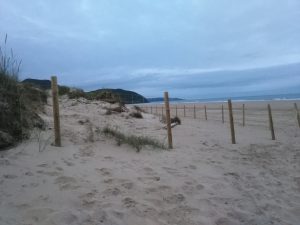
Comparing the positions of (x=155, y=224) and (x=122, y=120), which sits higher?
(x=122, y=120)

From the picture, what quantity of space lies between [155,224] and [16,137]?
3.37m

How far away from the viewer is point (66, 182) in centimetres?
475

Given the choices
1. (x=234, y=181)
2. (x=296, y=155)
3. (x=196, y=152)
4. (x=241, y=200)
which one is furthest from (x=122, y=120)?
(x=241, y=200)

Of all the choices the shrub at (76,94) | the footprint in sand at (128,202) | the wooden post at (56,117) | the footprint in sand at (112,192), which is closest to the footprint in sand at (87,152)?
the wooden post at (56,117)

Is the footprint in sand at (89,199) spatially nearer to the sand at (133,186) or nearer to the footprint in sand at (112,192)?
the sand at (133,186)

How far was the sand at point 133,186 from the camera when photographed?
4004mm

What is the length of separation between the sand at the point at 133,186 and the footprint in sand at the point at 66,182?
1cm

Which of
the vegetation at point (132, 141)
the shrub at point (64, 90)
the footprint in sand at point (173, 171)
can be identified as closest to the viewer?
the footprint in sand at point (173, 171)

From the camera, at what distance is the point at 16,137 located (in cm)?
603

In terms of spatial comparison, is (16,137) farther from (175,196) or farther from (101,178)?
(175,196)

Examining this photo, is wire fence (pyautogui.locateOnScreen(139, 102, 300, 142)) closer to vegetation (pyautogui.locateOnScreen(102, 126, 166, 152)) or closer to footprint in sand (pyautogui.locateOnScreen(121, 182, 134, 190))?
vegetation (pyautogui.locateOnScreen(102, 126, 166, 152))

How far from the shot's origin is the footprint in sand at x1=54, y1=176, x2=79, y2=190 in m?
4.58

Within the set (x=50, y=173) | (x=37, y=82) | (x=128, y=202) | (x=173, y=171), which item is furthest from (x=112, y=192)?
(x=37, y=82)

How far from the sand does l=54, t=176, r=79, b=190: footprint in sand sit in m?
0.01
